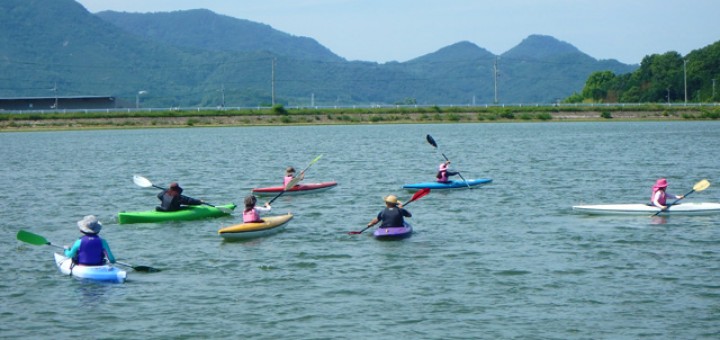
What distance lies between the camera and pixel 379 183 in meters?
41.9

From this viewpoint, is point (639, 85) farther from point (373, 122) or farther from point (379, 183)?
point (379, 183)

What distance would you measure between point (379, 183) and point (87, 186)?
40.8 ft

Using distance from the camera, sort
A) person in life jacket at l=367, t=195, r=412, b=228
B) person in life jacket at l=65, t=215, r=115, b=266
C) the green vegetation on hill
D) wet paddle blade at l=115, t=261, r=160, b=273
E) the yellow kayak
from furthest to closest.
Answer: the green vegetation on hill
the yellow kayak
person in life jacket at l=367, t=195, r=412, b=228
wet paddle blade at l=115, t=261, r=160, b=273
person in life jacket at l=65, t=215, r=115, b=266

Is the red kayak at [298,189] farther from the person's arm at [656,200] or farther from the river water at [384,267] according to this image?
the person's arm at [656,200]

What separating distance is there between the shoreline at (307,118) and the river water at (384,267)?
60044 mm

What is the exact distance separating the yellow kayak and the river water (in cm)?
22

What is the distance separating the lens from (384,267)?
22.0 meters

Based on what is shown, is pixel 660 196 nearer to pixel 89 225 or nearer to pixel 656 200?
pixel 656 200

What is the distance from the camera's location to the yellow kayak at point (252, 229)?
25.0 meters

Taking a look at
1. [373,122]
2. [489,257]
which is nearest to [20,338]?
[489,257]

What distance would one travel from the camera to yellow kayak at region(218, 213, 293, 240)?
25016mm

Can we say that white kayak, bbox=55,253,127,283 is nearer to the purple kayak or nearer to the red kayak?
the purple kayak

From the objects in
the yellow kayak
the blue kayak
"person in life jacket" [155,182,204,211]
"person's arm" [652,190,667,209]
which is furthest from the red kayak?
"person's arm" [652,190,667,209]

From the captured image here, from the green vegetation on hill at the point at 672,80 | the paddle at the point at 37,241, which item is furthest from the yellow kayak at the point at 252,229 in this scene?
the green vegetation on hill at the point at 672,80
